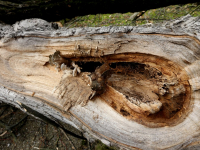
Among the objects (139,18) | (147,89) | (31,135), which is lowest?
(31,135)

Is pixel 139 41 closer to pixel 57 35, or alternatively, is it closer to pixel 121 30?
pixel 121 30

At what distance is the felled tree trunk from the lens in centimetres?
110

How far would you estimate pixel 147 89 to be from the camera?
52.2 inches

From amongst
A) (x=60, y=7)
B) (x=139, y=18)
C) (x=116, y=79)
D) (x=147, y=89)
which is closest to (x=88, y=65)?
(x=116, y=79)

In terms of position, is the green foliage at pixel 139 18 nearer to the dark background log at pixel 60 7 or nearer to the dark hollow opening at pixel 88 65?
the dark background log at pixel 60 7

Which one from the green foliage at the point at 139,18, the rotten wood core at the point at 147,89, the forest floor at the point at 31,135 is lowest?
the forest floor at the point at 31,135

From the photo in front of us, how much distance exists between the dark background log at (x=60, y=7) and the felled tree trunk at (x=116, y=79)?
0.79 meters

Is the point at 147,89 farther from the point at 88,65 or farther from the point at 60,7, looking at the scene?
the point at 60,7

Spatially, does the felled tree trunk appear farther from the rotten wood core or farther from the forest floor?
the forest floor

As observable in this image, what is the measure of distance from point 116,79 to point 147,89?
0.30 m

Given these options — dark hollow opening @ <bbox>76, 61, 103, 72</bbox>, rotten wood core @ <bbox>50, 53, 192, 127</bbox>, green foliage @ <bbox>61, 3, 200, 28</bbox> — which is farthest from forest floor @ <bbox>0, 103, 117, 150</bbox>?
green foliage @ <bbox>61, 3, 200, 28</bbox>

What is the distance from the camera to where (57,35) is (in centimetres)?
138

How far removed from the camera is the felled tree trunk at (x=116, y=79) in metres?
1.10

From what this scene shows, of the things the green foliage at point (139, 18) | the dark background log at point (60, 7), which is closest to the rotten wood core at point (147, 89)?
the dark background log at point (60, 7)
